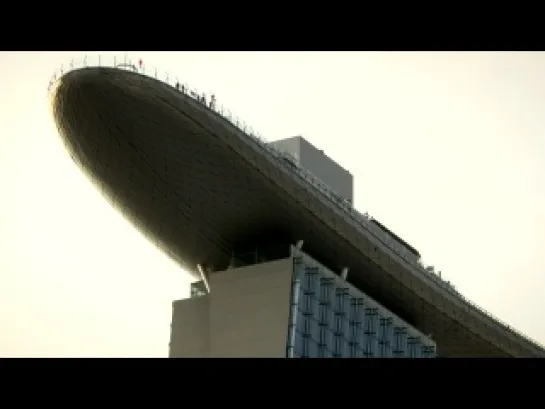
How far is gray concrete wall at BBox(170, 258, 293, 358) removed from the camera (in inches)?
2291

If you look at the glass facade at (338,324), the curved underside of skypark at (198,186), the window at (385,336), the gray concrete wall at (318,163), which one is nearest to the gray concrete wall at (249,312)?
the glass facade at (338,324)

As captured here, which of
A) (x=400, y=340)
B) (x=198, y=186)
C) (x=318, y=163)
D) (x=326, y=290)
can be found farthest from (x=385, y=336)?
(x=198, y=186)

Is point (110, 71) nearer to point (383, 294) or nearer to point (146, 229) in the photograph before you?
point (146, 229)

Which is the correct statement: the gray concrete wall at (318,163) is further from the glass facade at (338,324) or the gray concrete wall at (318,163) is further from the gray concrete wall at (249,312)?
the gray concrete wall at (249,312)

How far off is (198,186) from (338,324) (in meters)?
11.1

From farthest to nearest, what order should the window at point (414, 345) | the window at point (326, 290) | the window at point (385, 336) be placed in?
the window at point (414, 345), the window at point (385, 336), the window at point (326, 290)

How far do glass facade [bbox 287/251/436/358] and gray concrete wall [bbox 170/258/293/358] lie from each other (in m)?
0.53

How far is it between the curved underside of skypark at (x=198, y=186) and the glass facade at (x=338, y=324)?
3.26 feet

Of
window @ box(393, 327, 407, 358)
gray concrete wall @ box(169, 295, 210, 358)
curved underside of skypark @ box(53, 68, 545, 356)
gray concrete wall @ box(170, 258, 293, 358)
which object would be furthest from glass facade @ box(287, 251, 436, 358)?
gray concrete wall @ box(169, 295, 210, 358)

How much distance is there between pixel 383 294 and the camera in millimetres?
65062

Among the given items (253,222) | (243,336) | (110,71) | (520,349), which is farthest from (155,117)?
(520,349)

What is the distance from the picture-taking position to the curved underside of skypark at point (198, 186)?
176 ft

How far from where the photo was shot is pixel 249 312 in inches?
2315

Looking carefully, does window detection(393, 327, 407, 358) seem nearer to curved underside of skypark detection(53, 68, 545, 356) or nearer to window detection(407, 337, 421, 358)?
window detection(407, 337, 421, 358)
